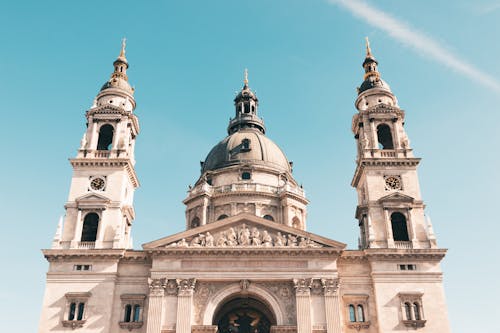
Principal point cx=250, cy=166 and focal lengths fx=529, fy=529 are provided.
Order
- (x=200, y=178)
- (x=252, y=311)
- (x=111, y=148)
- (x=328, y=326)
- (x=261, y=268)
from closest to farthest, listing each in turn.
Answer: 1. (x=328, y=326)
2. (x=261, y=268)
3. (x=252, y=311)
4. (x=111, y=148)
5. (x=200, y=178)

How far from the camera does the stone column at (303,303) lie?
32375 mm

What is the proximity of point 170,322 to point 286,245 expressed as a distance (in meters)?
8.89

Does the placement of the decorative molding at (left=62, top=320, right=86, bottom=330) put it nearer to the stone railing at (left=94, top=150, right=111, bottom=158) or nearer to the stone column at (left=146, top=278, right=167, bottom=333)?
the stone column at (left=146, top=278, right=167, bottom=333)

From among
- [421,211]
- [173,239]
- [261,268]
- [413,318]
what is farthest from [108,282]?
[421,211]

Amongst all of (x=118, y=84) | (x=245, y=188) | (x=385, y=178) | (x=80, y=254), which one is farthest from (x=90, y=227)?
(x=385, y=178)

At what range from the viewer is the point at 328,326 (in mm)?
32312

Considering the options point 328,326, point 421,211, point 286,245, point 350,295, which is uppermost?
point 421,211

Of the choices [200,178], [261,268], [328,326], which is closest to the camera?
[328,326]

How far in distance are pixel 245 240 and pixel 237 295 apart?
3.60 metres

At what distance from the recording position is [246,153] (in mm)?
53219

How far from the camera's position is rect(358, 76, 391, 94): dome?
1700 inches

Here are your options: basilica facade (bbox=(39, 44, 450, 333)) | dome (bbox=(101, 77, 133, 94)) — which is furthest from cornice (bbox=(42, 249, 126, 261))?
dome (bbox=(101, 77, 133, 94))

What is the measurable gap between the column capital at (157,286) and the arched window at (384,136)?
2034cm

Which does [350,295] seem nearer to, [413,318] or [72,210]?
[413,318]
